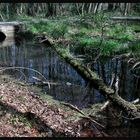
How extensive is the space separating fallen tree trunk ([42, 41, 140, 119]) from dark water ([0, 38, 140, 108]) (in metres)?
0.26

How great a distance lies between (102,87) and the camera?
37.1ft

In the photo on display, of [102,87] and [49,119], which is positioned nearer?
[49,119]

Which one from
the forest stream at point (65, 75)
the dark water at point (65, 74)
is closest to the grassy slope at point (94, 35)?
the forest stream at point (65, 75)

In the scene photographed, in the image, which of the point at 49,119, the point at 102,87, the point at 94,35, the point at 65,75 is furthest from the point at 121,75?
the point at 94,35

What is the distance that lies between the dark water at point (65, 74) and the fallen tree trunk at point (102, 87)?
26 centimetres

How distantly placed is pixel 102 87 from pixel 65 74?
3.90 metres

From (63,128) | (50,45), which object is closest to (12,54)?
(50,45)

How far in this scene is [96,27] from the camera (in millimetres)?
28406

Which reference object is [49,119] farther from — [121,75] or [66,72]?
[121,75]

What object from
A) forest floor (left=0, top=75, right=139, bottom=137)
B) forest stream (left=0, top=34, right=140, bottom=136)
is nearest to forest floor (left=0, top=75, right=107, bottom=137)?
forest floor (left=0, top=75, right=139, bottom=137)

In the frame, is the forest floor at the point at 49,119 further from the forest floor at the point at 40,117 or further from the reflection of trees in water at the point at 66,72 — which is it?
the reflection of trees in water at the point at 66,72

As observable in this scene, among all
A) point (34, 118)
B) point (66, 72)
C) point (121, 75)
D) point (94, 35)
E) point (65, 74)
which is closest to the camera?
point (34, 118)

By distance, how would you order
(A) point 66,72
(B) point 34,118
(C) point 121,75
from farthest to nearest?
1. (A) point 66,72
2. (C) point 121,75
3. (B) point 34,118

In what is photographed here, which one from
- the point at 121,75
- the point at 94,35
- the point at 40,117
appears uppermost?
the point at 40,117
